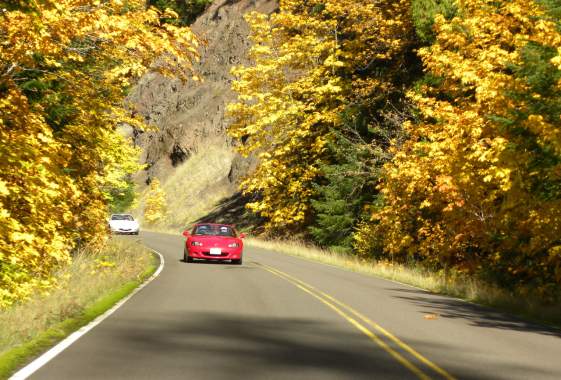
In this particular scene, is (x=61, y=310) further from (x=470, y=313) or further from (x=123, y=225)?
(x=123, y=225)

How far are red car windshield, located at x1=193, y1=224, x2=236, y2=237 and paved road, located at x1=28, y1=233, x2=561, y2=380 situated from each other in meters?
9.12

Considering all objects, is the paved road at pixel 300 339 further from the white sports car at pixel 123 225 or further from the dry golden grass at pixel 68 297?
the white sports car at pixel 123 225

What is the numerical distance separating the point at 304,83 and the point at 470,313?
924 inches

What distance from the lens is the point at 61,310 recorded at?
37.8 ft

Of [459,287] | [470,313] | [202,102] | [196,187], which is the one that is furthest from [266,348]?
[202,102]

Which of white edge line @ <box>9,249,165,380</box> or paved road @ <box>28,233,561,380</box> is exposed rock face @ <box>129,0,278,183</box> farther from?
white edge line @ <box>9,249,165,380</box>

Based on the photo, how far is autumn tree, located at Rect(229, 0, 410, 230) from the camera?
119 feet

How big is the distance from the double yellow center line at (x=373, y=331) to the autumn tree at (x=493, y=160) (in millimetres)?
4220

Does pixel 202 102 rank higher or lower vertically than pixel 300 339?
higher

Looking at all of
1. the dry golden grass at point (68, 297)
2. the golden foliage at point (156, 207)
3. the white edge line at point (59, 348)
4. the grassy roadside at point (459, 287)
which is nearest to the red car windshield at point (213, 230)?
the grassy roadside at point (459, 287)

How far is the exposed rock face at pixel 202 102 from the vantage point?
3211 inches

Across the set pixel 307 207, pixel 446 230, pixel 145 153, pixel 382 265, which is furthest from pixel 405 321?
pixel 145 153

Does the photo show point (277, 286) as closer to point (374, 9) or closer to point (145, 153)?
point (374, 9)

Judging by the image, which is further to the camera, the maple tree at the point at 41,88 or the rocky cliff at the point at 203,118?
the rocky cliff at the point at 203,118
